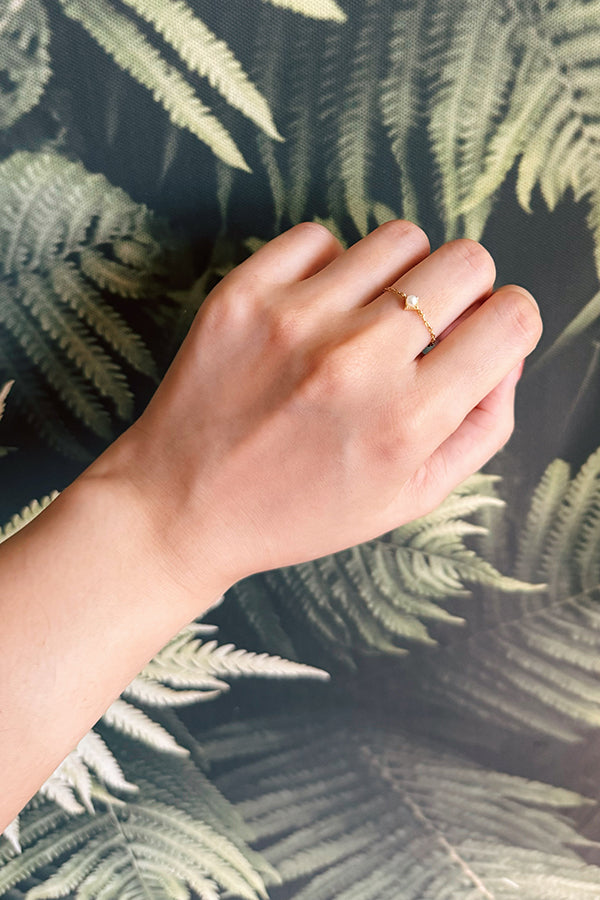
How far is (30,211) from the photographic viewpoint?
59 cm

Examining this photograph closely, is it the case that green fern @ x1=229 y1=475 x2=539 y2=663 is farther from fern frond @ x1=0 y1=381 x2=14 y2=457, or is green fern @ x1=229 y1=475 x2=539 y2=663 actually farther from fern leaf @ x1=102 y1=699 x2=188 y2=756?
fern frond @ x1=0 y1=381 x2=14 y2=457

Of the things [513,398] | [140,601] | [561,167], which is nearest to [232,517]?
[140,601]

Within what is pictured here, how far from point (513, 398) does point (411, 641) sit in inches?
11.7

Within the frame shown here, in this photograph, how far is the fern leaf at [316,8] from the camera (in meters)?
0.52

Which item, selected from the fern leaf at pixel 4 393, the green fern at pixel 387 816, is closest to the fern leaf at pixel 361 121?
the fern leaf at pixel 4 393

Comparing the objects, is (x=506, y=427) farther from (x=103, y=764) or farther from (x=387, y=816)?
(x=103, y=764)

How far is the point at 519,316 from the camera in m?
0.48

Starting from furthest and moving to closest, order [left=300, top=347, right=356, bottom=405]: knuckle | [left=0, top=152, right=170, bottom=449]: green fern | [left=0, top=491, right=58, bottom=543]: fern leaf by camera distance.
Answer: [left=0, top=491, right=58, bottom=543]: fern leaf
[left=0, top=152, right=170, bottom=449]: green fern
[left=300, top=347, right=356, bottom=405]: knuckle

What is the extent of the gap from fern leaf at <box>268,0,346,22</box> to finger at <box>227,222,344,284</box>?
0.57ft

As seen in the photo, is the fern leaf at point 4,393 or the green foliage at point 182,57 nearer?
the green foliage at point 182,57

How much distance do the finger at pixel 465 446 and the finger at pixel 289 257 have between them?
19 centimetres

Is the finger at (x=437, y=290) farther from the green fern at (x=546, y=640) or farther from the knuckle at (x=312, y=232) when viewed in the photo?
the green fern at (x=546, y=640)

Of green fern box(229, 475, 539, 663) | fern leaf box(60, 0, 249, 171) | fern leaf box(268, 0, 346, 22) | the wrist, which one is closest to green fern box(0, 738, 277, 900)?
green fern box(229, 475, 539, 663)

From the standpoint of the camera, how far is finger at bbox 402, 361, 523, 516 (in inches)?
21.5
